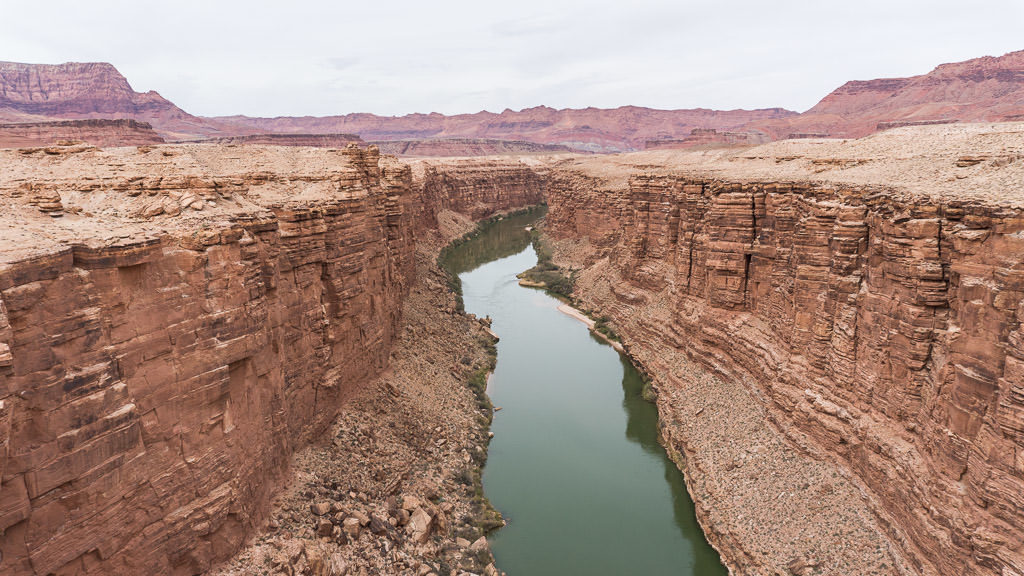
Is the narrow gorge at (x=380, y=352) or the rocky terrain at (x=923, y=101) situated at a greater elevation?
the rocky terrain at (x=923, y=101)

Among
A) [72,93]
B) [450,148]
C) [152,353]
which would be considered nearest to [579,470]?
[152,353]

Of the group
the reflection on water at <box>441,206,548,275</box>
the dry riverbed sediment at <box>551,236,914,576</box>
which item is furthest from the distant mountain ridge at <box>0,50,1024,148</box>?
the dry riverbed sediment at <box>551,236,914,576</box>

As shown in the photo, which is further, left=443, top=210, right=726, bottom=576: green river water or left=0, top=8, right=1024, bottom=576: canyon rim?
left=443, top=210, right=726, bottom=576: green river water

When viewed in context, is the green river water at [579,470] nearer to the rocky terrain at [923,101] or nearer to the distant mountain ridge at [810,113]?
the distant mountain ridge at [810,113]

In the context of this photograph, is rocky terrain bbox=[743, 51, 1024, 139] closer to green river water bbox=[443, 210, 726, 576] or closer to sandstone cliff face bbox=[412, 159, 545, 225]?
sandstone cliff face bbox=[412, 159, 545, 225]

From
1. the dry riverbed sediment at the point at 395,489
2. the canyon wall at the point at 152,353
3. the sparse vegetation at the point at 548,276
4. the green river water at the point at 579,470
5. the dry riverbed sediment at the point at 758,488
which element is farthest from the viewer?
the sparse vegetation at the point at 548,276

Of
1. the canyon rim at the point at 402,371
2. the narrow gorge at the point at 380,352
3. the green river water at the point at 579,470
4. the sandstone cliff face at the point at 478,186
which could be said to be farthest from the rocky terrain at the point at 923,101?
the narrow gorge at the point at 380,352
